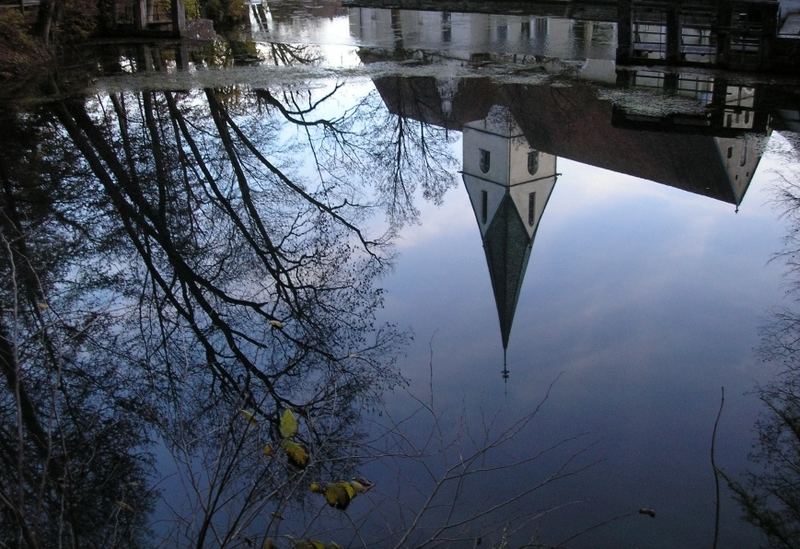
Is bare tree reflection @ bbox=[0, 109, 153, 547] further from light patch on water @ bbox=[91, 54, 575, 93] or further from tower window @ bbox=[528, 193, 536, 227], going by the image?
tower window @ bbox=[528, 193, 536, 227]

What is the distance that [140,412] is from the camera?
27.2 feet

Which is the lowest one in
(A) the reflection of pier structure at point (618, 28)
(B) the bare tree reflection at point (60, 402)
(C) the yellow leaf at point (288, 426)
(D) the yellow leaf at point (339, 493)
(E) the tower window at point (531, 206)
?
(E) the tower window at point (531, 206)

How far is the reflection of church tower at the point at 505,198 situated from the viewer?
1217cm

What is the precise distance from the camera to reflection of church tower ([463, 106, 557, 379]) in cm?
1217

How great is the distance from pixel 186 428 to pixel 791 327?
6906 millimetres

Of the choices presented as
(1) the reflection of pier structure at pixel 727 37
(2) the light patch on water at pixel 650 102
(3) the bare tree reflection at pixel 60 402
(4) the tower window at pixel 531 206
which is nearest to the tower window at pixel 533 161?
(4) the tower window at pixel 531 206

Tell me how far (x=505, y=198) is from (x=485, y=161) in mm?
4216

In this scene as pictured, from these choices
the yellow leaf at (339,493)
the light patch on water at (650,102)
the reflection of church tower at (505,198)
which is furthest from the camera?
the light patch on water at (650,102)

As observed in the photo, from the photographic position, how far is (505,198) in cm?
2502

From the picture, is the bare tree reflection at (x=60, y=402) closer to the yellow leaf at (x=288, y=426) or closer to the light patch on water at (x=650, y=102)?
the yellow leaf at (x=288, y=426)

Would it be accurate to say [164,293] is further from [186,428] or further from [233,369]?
[186,428]

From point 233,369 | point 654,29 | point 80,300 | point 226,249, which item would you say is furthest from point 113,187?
point 654,29

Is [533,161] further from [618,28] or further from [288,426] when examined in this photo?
[288,426]

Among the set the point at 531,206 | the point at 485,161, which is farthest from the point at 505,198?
the point at 485,161
